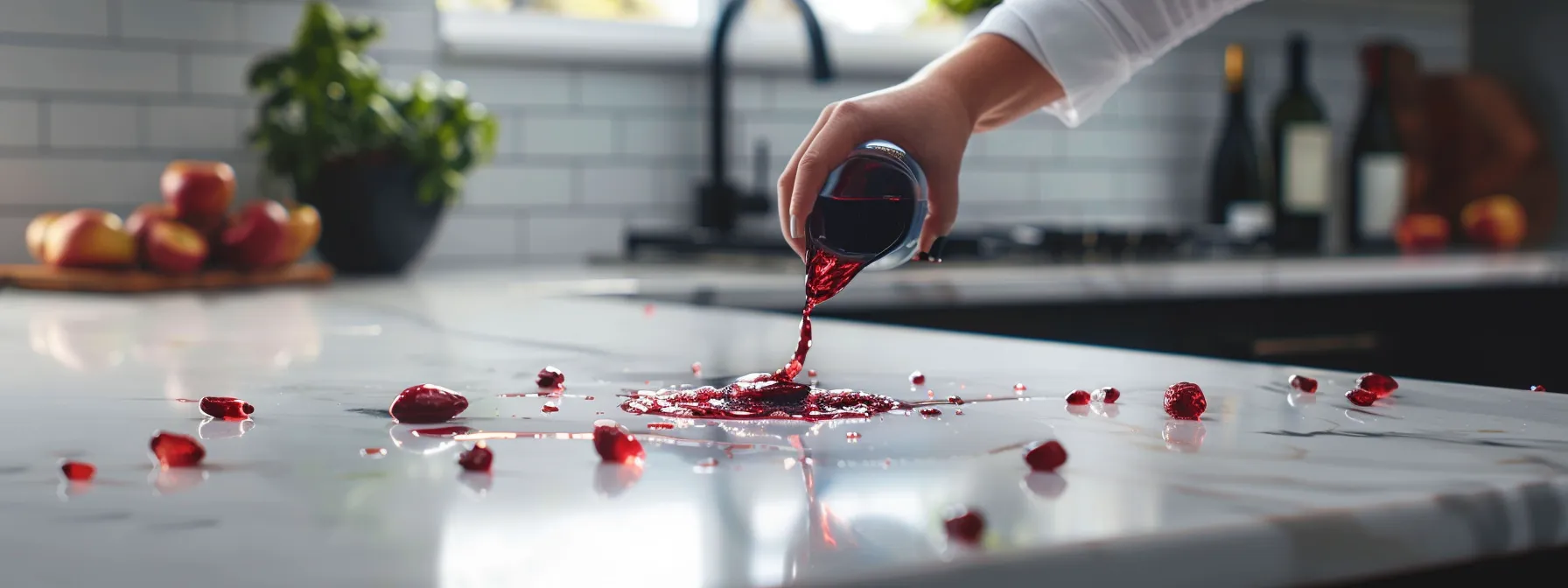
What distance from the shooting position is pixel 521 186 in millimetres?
2289

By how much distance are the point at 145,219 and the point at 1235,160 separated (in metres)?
1.95

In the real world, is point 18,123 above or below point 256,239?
above

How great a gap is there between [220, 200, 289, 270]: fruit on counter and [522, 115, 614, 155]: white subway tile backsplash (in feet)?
1.81

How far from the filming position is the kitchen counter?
0.39 metres

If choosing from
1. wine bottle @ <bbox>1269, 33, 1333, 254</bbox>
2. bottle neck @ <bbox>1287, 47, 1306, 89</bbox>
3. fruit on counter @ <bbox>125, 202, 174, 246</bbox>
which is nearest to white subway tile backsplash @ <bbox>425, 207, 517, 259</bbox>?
fruit on counter @ <bbox>125, 202, 174, 246</bbox>

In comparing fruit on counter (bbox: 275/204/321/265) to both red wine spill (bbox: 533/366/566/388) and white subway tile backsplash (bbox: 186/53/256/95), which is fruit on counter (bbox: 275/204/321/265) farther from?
red wine spill (bbox: 533/366/566/388)

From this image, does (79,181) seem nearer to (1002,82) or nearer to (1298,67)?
(1002,82)

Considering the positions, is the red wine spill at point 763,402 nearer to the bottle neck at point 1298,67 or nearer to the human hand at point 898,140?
the human hand at point 898,140

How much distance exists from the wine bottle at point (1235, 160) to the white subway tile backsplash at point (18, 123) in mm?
1921

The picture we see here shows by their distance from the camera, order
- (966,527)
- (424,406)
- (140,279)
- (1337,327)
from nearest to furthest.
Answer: (966,527)
(424,406)
(140,279)
(1337,327)

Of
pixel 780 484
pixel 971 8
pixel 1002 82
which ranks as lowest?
pixel 780 484

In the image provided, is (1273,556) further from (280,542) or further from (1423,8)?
(1423,8)

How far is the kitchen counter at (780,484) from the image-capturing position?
39 centimetres

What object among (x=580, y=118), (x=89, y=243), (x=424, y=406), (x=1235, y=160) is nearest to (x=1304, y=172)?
(x=1235, y=160)
